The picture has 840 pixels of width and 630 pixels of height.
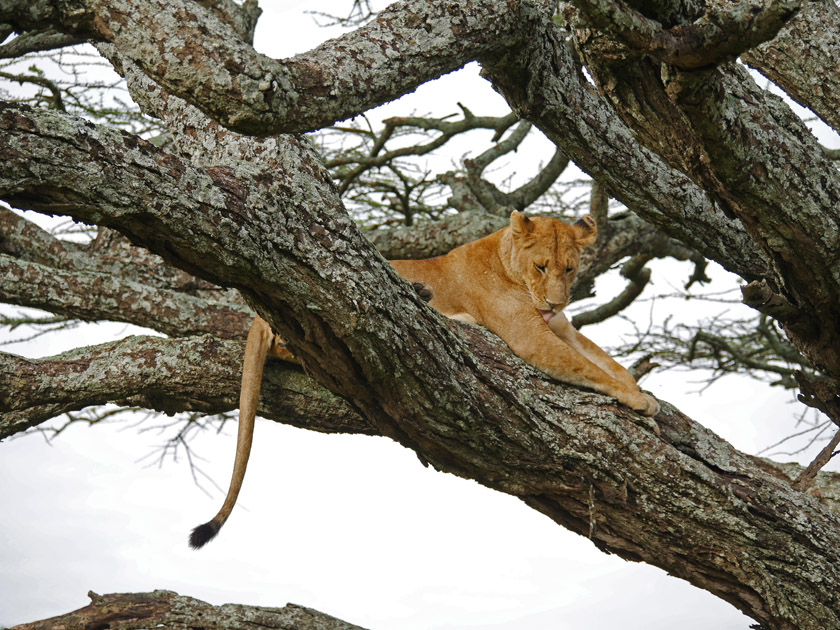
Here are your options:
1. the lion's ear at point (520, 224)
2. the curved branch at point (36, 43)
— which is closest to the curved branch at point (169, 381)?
the lion's ear at point (520, 224)

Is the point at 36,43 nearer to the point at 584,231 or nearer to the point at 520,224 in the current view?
the point at 520,224

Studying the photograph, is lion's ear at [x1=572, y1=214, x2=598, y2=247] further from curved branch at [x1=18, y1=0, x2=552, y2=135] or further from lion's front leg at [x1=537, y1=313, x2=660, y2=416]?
curved branch at [x1=18, y1=0, x2=552, y2=135]

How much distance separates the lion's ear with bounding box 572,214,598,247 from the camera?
4.24 m

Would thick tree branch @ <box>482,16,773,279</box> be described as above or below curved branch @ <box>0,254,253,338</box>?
below

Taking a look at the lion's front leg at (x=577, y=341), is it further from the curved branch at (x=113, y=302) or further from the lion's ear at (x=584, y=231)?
the curved branch at (x=113, y=302)

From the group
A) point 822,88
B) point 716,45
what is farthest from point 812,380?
point 716,45

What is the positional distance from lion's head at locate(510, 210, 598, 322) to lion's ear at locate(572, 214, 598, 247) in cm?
6

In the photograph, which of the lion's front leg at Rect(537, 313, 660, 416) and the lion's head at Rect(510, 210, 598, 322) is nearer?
the lion's front leg at Rect(537, 313, 660, 416)

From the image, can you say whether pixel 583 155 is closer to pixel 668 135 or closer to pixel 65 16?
pixel 668 135

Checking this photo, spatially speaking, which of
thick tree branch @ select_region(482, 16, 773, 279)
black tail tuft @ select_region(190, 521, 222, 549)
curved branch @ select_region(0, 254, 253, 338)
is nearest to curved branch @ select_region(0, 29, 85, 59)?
curved branch @ select_region(0, 254, 253, 338)

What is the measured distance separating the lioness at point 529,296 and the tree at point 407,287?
214mm

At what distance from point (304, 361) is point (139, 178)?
37.0 inches

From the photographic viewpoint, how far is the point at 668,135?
9.18 feet

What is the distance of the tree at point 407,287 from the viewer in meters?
2.05
